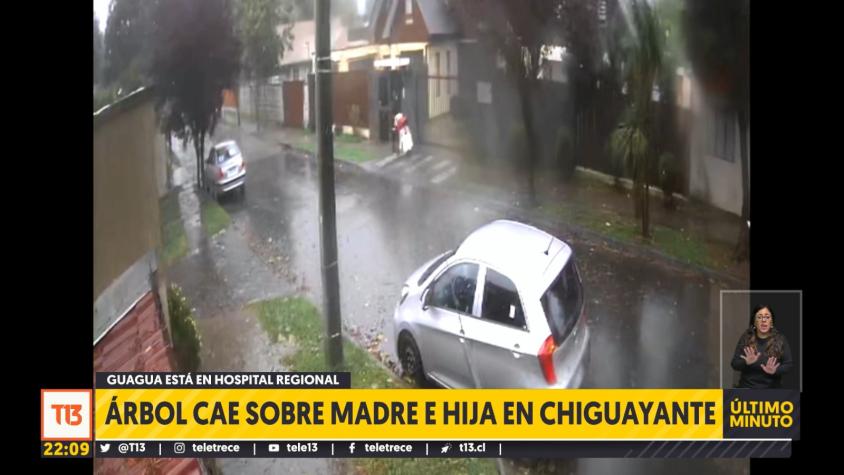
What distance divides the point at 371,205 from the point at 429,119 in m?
0.44

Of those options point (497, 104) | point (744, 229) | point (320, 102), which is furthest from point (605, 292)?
point (320, 102)

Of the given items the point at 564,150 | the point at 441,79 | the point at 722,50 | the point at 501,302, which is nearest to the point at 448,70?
the point at 441,79

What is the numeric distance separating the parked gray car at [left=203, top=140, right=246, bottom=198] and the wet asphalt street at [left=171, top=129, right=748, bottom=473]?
0.04 metres

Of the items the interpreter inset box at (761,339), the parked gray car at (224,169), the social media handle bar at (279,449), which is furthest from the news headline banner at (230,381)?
the interpreter inset box at (761,339)

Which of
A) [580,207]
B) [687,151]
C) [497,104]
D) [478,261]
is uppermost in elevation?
[497,104]

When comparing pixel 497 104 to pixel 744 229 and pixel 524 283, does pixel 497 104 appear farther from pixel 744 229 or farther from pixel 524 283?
pixel 744 229

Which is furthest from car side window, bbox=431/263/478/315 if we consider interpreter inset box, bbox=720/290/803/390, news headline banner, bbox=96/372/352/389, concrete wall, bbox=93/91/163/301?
concrete wall, bbox=93/91/163/301

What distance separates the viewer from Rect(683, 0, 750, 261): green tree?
127 inches

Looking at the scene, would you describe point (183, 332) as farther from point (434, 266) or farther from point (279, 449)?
point (434, 266)

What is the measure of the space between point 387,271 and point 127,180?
3.80 feet

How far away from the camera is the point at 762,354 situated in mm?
3295

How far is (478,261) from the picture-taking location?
320 cm

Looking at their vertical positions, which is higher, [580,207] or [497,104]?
[497,104]

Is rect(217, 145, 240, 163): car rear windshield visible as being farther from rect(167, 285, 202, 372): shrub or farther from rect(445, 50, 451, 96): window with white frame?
rect(445, 50, 451, 96): window with white frame
